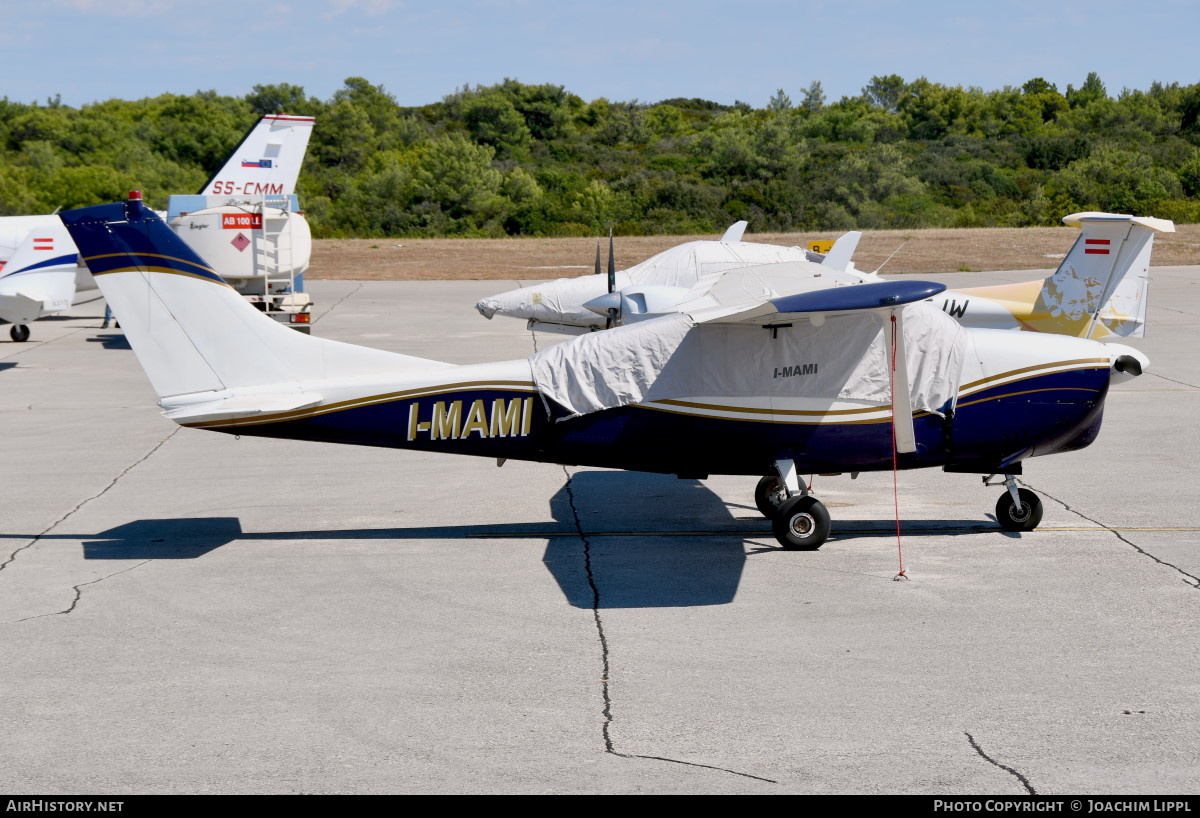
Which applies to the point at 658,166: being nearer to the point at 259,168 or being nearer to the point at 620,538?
the point at 259,168

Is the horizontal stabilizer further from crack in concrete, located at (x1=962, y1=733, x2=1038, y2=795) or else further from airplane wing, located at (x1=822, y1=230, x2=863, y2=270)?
airplane wing, located at (x1=822, y1=230, x2=863, y2=270)

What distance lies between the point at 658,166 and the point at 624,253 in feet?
88.9

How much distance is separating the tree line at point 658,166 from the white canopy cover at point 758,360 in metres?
47.3

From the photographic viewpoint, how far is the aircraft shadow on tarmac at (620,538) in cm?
891

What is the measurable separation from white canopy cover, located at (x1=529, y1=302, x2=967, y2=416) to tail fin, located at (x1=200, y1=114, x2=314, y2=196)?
18521 millimetres

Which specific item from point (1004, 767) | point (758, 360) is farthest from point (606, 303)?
point (1004, 767)

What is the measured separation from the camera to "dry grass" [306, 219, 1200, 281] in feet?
140

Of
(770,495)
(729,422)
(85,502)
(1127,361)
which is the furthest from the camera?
(85,502)

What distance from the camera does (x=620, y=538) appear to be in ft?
33.8

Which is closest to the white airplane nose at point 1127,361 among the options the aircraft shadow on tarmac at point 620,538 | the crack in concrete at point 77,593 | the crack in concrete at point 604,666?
the aircraft shadow on tarmac at point 620,538

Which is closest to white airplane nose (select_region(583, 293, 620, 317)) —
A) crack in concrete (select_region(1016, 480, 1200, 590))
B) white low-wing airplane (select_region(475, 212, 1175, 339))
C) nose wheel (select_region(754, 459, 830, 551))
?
white low-wing airplane (select_region(475, 212, 1175, 339))

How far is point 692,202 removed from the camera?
59438 millimetres
